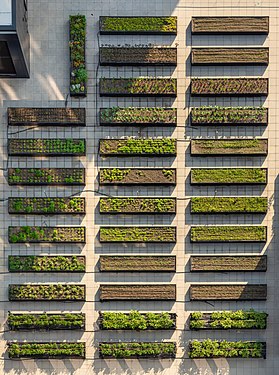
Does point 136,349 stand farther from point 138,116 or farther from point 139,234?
point 138,116

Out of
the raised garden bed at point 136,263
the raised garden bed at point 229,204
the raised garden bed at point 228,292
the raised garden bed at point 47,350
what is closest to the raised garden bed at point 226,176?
the raised garden bed at point 229,204

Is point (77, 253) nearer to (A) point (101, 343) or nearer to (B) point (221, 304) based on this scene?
(A) point (101, 343)

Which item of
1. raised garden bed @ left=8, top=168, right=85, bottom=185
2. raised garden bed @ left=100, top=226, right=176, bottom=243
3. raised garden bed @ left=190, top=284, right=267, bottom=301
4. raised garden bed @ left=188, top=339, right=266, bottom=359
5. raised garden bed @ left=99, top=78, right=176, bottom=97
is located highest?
raised garden bed @ left=99, top=78, right=176, bottom=97

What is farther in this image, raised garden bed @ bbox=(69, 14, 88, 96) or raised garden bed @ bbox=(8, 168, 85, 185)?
raised garden bed @ bbox=(8, 168, 85, 185)

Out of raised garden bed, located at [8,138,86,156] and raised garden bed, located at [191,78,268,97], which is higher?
raised garden bed, located at [191,78,268,97]

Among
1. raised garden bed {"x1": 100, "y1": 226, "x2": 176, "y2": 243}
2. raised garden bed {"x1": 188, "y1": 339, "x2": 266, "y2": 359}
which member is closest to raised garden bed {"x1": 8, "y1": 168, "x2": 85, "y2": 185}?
raised garden bed {"x1": 100, "y1": 226, "x2": 176, "y2": 243}

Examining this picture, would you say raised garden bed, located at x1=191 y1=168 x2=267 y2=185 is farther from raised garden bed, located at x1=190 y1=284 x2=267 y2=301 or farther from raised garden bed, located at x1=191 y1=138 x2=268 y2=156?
raised garden bed, located at x1=190 y1=284 x2=267 y2=301

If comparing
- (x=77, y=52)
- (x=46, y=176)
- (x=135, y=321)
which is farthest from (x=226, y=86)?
(x=135, y=321)
